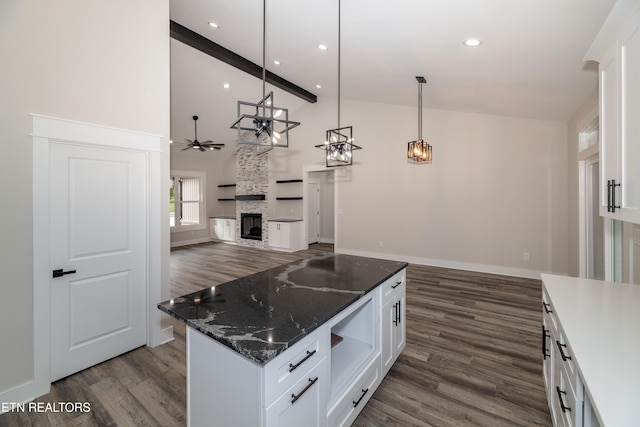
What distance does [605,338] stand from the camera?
4.15 feet

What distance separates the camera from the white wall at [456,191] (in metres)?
4.90

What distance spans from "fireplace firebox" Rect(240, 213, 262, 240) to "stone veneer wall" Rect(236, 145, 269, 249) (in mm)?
113

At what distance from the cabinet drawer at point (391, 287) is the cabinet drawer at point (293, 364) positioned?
771 millimetres

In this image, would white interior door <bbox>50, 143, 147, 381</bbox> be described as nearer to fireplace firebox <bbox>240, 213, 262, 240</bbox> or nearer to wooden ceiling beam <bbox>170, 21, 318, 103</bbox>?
wooden ceiling beam <bbox>170, 21, 318, 103</bbox>

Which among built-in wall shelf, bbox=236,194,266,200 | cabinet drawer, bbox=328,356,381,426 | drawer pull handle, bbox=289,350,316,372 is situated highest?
built-in wall shelf, bbox=236,194,266,200

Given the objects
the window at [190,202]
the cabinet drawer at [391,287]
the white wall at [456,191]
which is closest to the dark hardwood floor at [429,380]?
the cabinet drawer at [391,287]

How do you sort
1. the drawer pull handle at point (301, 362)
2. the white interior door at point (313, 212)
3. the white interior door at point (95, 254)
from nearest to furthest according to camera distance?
the drawer pull handle at point (301, 362)
the white interior door at point (95, 254)
the white interior door at point (313, 212)

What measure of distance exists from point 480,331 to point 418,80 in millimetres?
3366

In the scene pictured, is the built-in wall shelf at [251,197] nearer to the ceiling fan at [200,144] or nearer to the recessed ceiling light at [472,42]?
the ceiling fan at [200,144]

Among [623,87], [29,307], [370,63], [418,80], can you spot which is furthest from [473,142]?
[29,307]

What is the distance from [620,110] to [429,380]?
87.9 inches

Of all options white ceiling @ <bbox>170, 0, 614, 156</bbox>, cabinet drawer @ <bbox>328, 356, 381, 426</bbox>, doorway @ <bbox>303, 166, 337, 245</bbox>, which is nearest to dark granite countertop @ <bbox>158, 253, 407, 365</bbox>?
cabinet drawer @ <bbox>328, 356, 381, 426</bbox>

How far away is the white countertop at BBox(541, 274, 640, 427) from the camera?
89 centimetres

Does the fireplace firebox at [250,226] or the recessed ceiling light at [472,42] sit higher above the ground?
the recessed ceiling light at [472,42]
